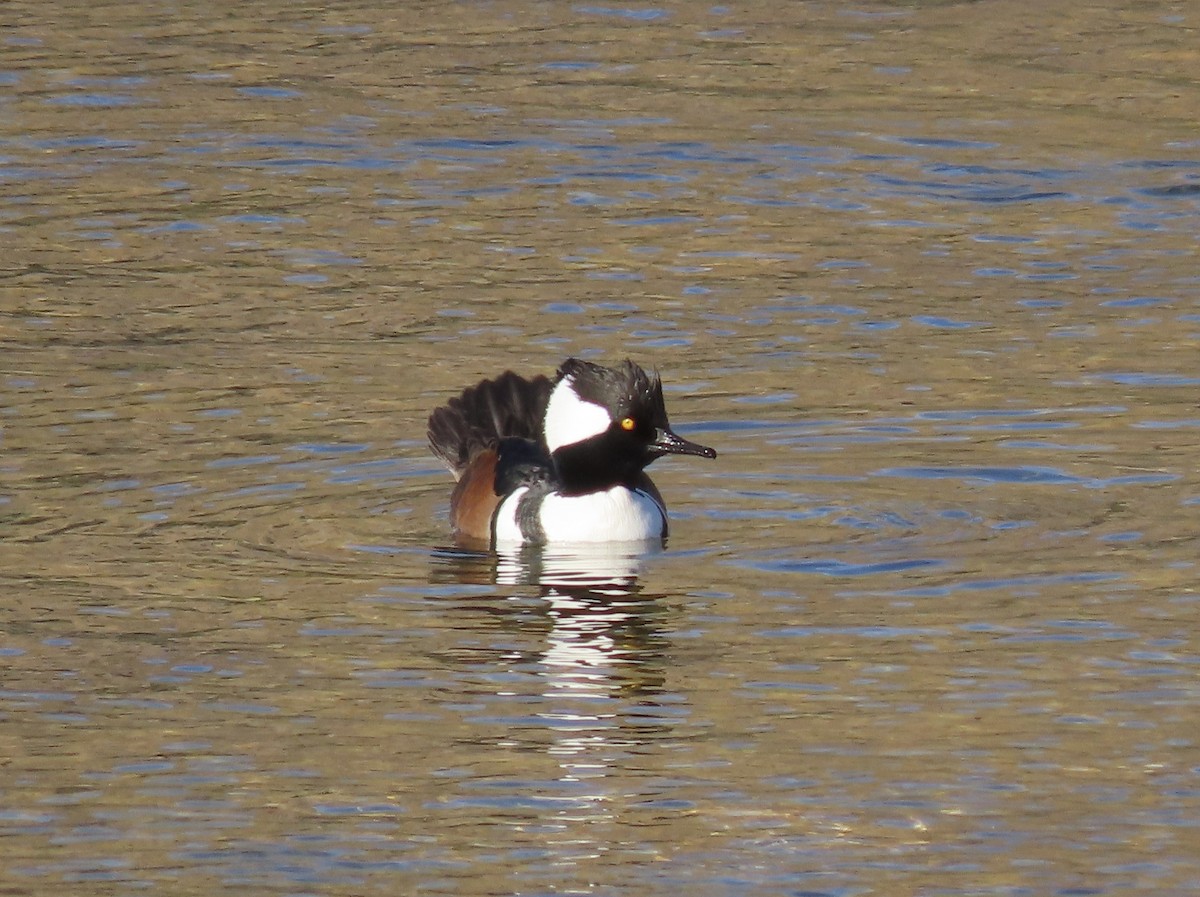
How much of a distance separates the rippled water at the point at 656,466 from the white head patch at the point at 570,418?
0.66 metres

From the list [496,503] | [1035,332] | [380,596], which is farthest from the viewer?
[1035,332]

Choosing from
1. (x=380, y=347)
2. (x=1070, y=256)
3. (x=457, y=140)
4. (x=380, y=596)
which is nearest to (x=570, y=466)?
(x=380, y=596)

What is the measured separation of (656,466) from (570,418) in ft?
5.30

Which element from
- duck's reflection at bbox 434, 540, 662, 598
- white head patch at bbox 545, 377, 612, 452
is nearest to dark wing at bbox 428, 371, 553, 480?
white head patch at bbox 545, 377, 612, 452

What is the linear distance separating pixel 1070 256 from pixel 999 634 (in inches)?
279

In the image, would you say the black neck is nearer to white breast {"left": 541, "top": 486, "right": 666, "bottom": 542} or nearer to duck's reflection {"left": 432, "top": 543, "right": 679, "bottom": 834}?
white breast {"left": 541, "top": 486, "right": 666, "bottom": 542}

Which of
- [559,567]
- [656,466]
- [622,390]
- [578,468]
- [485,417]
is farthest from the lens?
[656,466]

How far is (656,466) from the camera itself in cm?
1378

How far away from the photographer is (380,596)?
10602 millimetres

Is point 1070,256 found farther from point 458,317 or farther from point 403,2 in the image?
point 403,2

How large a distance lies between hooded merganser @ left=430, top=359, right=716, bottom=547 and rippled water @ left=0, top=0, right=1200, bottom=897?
0.80 feet

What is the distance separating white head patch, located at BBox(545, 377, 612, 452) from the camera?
12117 millimetres

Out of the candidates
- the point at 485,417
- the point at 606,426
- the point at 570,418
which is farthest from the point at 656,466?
the point at 606,426

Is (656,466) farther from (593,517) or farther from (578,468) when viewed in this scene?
(593,517)
